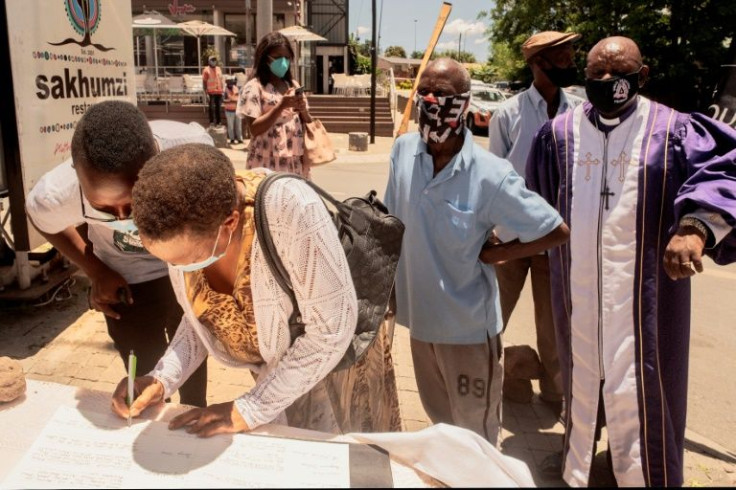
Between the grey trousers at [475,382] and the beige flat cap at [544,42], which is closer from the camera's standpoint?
the grey trousers at [475,382]

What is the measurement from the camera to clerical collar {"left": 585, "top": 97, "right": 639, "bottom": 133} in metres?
2.40

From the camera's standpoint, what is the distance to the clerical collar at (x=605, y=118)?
94.5 inches

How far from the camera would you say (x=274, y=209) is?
1463 mm

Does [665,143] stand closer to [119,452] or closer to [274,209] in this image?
[274,209]

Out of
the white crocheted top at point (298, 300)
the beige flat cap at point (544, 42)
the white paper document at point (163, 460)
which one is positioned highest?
the beige flat cap at point (544, 42)

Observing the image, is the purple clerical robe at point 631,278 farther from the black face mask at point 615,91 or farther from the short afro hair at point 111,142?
the short afro hair at point 111,142

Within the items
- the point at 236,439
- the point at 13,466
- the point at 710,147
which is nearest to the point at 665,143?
the point at 710,147

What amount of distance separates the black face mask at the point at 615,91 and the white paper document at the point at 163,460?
5.49ft

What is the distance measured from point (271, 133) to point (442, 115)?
7.26ft

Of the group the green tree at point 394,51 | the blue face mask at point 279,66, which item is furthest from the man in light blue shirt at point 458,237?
the green tree at point 394,51

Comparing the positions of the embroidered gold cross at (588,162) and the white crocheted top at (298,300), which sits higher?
the embroidered gold cross at (588,162)

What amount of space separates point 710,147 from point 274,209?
5.34 ft

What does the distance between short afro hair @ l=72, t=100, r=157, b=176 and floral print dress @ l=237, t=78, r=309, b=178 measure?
2420mm

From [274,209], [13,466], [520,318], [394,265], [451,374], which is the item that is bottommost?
[520,318]
